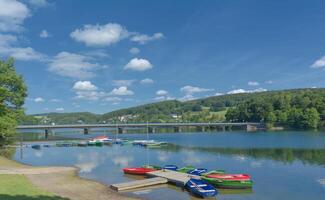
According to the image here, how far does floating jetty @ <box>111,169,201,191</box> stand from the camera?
131ft

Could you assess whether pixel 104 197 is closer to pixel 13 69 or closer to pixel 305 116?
pixel 13 69

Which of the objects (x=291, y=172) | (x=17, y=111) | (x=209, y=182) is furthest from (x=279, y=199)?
(x=17, y=111)

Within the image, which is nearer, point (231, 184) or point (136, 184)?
point (231, 184)

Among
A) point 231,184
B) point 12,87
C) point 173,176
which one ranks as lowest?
point 231,184

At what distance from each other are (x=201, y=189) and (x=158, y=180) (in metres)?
8.27

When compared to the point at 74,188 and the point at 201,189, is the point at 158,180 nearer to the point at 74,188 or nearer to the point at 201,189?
the point at 201,189

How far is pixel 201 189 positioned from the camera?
119ft

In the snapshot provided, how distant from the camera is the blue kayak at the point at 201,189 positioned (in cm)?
3584

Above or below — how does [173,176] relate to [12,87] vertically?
below

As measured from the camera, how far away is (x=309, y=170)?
52.5 meters

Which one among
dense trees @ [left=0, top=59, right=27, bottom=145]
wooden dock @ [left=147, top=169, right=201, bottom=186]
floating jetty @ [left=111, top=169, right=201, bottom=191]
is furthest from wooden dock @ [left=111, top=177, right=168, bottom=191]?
dense trees @ [left=0, top=59, right=27, bottom=145]

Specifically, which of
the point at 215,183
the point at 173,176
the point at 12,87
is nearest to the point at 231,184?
the point at 215,183

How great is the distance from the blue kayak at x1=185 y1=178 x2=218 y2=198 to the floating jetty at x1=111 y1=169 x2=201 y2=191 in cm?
244

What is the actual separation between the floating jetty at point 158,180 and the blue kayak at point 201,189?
2.44 meters
